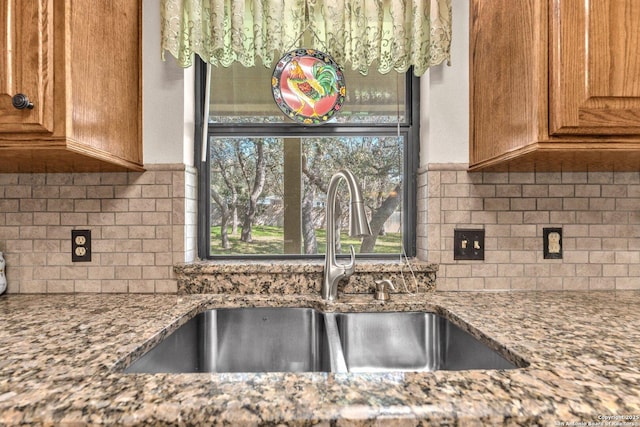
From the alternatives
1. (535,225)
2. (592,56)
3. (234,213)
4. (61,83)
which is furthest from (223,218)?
(592,56)

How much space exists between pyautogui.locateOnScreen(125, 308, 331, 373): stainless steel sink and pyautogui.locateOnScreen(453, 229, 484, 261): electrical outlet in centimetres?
55

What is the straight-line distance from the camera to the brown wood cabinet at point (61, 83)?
91 cm

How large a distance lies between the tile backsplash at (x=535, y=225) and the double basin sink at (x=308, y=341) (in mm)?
242

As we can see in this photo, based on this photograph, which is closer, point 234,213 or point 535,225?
point 535,225

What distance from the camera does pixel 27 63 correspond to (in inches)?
35.8

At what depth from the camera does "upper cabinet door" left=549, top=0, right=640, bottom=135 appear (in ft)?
3.07

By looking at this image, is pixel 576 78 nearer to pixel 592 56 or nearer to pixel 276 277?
pixel 592 56

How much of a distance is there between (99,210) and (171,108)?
439 mm

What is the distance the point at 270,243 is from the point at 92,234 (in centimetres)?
63

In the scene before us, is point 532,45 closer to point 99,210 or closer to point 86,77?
point 86,77

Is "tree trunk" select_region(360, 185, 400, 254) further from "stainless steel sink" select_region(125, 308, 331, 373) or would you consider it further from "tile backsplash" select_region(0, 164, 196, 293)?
"tile backsplash" select_region(0, 164, 196, 293)

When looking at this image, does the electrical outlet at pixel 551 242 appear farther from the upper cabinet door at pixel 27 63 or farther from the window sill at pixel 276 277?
→ the upper cabinet door at pixel 27 63

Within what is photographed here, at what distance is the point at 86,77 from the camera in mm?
1015

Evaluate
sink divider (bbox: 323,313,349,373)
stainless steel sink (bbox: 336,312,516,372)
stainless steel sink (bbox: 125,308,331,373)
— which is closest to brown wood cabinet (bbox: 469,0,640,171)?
stainless steel sink (bbox: 336,312,516,372)
